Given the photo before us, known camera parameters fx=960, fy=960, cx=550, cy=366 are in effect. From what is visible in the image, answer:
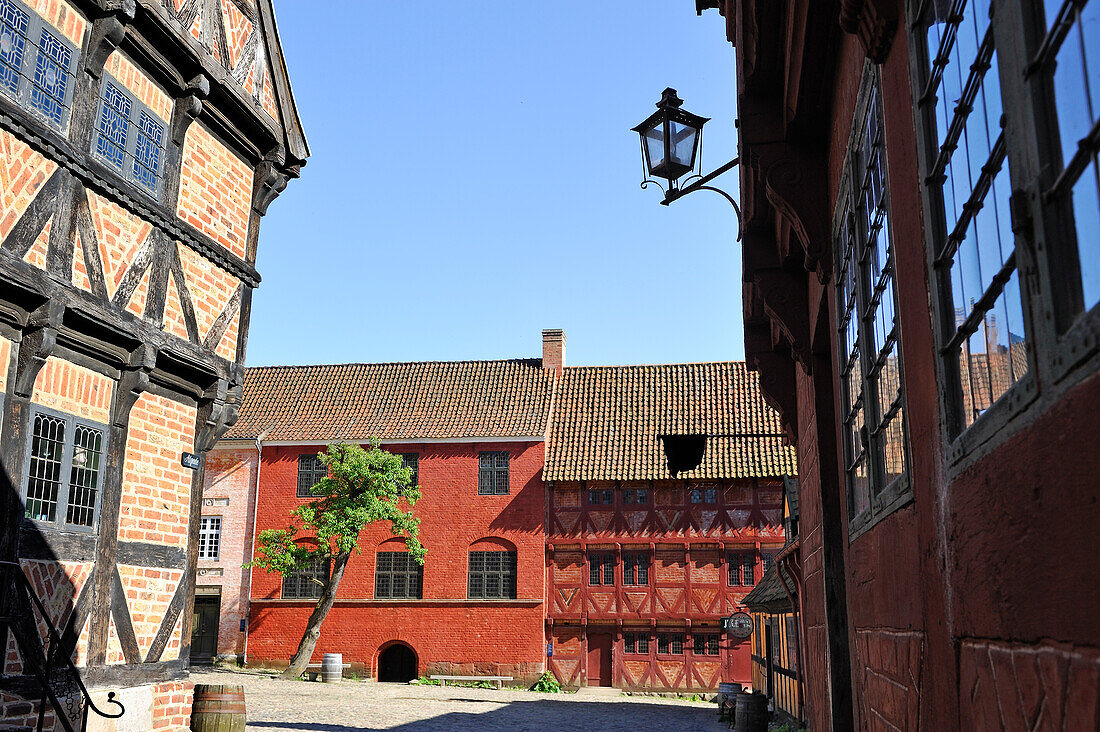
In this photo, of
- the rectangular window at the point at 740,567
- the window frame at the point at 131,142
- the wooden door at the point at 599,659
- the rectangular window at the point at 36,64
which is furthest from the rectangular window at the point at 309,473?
the rectangular window at the point at 36,64

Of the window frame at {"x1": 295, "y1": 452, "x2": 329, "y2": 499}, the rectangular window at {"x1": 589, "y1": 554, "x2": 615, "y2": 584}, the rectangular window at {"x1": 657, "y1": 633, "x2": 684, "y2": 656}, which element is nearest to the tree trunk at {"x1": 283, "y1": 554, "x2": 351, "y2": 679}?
the window frame at {"x1": 295, "y1": 452, "x2": 329, "y2": 499}

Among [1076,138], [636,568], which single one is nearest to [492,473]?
[636,568]

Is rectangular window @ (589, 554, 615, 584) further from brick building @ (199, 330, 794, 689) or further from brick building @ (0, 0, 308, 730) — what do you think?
brick building @ (0, 0, 308, 730)

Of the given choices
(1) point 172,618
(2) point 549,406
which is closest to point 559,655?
(2) point 549,406

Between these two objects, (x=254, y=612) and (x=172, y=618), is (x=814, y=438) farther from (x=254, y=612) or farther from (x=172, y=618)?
(x=254, y=612)

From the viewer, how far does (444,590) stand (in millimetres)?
30781

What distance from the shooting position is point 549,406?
1314 inches

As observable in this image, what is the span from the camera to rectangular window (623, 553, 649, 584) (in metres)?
30.4

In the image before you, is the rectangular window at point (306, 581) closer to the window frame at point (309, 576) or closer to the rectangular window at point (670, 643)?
the window frame at point (309, 576)

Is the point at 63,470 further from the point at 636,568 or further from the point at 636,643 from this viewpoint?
the point at 636,643

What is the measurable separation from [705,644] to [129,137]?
23924 mm

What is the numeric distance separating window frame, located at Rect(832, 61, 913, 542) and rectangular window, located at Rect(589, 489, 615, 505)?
26.1 metres

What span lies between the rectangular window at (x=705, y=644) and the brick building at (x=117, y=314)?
20630 millimetres

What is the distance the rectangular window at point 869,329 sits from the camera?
11.8 ft
